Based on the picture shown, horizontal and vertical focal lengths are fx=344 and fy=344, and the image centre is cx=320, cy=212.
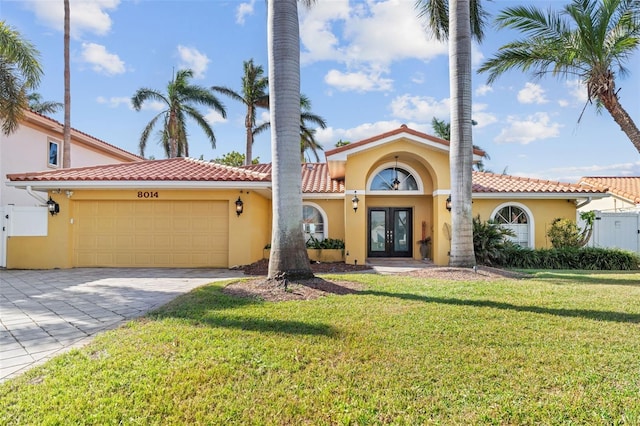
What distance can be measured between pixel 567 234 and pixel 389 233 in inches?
297

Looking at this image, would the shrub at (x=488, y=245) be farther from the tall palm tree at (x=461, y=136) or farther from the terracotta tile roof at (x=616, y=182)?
the terracotta tile roof at (x=616, y=182)

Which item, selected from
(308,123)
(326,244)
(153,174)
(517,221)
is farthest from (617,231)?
(308,123)

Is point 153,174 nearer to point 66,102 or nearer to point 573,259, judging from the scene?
point 66,102

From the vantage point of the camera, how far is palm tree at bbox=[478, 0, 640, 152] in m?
10.4

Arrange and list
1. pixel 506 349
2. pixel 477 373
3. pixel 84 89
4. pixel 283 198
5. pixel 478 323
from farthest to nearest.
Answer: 1. pixel 84 89
2. pixel 283 198
3. pixel 478 323
4. pixel 506 349
5. pixel 477 373

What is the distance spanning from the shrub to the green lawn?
24.6 feet

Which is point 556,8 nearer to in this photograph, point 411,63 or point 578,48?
point 578,48

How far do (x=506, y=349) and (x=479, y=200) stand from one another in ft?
41.9

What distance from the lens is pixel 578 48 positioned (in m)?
10.7

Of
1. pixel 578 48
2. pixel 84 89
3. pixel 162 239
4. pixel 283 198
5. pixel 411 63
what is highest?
pixel 84 89

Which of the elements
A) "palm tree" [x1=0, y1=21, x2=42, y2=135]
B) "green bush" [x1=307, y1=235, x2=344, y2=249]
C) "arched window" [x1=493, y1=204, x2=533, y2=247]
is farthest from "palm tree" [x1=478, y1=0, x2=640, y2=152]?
"palm tree" [x1=0, y1=21, x2=42, y2=135]

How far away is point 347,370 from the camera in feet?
12.6

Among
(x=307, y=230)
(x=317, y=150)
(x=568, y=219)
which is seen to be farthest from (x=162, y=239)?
(x=317, y=150)

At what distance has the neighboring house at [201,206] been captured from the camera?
13.0m
